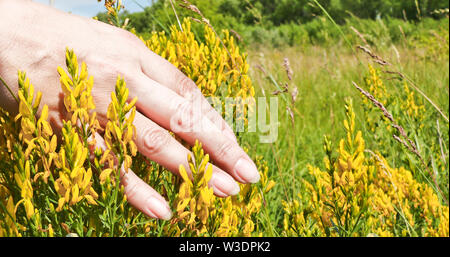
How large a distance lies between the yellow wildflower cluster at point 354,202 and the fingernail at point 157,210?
1.89 feet

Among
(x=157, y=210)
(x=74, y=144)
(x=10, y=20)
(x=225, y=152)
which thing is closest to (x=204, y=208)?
(x=157, y=210)

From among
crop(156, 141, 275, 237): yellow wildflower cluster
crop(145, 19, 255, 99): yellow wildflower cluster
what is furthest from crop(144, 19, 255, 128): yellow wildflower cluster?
crop(156, 141, 275, 237): yellow wildflower cluster

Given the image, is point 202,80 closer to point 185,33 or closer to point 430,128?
point 185,33

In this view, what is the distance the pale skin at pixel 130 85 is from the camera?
125 centimetres

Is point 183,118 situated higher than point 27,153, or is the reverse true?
point 27,153

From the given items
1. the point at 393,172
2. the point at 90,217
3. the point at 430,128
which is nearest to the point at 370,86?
the point at 393,172

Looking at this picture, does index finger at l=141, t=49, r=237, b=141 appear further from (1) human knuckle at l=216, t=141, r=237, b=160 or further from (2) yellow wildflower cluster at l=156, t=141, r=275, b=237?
(2) yellow wildflower cluster at l=156, t=141, r=275, b=237

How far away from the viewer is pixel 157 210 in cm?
129

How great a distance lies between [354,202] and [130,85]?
3.11 ft

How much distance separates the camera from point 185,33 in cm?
185

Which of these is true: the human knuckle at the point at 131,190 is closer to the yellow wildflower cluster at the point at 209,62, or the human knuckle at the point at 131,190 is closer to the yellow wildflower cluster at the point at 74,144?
the yellow wildflower cluster at the point at 74,144

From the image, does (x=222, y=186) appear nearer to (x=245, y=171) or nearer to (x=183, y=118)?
(x=245, y=171)

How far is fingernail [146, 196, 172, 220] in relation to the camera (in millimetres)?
1287
